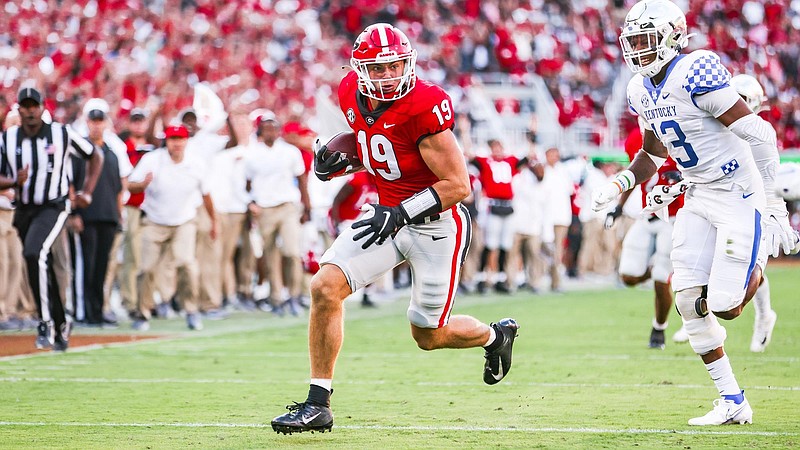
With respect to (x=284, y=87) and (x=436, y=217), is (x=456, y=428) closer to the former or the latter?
(x=436, y=217)

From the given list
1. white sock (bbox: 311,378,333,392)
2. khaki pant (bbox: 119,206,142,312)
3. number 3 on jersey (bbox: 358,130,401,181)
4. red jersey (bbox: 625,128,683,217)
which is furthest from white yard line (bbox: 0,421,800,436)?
khaki pant (bbox: 119,206,142,312)

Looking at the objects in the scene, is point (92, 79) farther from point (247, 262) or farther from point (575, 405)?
point (575, 405)

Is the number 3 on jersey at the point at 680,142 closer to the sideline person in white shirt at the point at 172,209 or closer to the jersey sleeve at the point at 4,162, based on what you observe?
the jersey sleeve at the point at 4,162

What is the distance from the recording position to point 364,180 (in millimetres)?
13445

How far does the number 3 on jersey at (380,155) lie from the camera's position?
5484mm

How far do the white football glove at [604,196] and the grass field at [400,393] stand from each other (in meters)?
1.01

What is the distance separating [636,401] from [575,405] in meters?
0.36

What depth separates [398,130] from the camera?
17.8 feet

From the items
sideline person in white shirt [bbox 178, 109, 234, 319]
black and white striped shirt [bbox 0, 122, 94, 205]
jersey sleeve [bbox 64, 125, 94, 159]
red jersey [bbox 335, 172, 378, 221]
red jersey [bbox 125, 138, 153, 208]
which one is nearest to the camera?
black and white striped shirt [bbox 0, 122, 94, 205]

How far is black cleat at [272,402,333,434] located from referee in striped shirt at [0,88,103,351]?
4.19 m

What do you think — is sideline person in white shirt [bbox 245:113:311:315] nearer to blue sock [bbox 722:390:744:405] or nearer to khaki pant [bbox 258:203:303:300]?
khaki pant [bbox 258:203:303:300]

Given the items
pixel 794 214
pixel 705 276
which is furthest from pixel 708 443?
pixel 794 214

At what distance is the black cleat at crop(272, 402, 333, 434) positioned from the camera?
16.9 feet

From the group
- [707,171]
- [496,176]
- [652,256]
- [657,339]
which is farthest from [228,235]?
[707,171]
